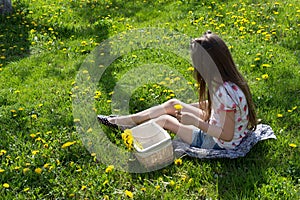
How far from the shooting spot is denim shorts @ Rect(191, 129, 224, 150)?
3474 millimetres

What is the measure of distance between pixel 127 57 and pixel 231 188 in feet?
8.42

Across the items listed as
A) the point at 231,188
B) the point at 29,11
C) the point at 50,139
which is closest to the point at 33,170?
the point at 50,139

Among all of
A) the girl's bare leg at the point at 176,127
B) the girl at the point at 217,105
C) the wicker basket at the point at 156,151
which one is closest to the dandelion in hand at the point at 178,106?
Answer: the girl at the point at 217,105

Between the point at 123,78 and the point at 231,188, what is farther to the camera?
the point at 123,78

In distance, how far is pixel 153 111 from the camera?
12.6 feet

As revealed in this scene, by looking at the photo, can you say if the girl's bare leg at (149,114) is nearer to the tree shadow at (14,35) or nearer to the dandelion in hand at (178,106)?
the dandelion in hand at (178,106)

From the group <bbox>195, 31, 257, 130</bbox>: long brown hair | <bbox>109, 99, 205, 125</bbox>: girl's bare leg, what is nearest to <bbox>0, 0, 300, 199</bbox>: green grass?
<bbox>109, 99, 205, 125</bbox>: girl's bare leg

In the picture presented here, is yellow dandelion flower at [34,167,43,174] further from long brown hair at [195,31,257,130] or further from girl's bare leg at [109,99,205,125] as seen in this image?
long brown hair at [195,31,257,130]

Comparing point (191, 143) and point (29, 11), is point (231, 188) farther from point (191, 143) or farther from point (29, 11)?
point (29, 11)

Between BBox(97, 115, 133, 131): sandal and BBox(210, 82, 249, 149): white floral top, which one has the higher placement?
BBox(210, 82, 249, 149): white floral top

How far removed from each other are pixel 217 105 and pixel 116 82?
5.54 ft

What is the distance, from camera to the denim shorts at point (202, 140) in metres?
3.47

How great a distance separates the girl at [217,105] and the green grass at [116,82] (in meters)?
0.21

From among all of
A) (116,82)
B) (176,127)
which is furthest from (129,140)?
(116,82)
